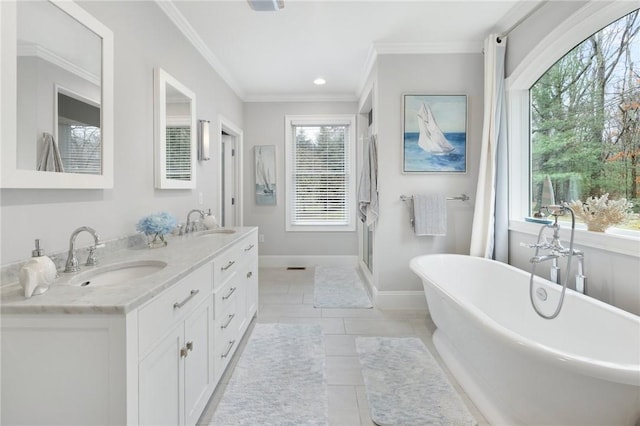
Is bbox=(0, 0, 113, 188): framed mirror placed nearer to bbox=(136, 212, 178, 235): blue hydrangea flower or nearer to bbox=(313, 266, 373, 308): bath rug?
bbox=(136, 212, 178, 235): blue hydrangea flower

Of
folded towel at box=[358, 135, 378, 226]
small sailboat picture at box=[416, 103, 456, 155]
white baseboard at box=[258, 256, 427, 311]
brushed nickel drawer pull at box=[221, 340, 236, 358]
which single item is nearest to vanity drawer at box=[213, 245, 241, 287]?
brushed nickel drawer pull at box=[221, 340, 236, 358]

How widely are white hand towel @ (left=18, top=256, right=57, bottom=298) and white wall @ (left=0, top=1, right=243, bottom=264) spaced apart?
283 millimetres

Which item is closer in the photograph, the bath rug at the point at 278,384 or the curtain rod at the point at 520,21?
the bath rug at the point at 278,384

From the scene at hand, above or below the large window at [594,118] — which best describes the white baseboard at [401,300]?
below

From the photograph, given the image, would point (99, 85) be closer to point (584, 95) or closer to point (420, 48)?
point (420, 48)

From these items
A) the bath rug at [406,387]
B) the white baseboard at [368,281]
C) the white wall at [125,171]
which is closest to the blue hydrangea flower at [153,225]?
the white wall at [125,171]

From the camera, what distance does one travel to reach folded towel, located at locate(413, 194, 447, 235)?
2.97 metres

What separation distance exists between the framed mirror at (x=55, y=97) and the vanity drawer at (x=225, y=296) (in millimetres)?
868

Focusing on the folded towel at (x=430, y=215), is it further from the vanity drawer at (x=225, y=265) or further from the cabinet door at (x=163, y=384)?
the cabinet door at (x=163, y=384)

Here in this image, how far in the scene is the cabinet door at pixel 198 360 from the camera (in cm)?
139

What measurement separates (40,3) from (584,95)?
10.5 ft

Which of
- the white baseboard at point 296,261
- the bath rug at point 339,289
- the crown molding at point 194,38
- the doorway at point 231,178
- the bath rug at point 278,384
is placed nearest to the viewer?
the bath rug at point 278,384

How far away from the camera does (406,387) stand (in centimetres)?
186

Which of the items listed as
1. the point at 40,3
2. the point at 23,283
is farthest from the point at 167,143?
the point at 23,283
